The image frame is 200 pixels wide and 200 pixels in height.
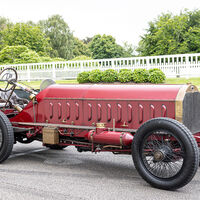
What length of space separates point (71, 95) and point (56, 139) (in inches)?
26.5

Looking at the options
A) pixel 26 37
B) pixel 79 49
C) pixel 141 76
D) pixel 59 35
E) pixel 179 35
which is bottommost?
pixel 141 76

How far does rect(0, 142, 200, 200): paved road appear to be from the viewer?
3499mm

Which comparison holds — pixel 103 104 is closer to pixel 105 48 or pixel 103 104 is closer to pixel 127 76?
pixel 127 76

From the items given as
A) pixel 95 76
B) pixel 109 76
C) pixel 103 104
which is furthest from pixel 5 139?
pixel 95 76

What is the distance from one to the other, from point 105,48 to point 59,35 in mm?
10893

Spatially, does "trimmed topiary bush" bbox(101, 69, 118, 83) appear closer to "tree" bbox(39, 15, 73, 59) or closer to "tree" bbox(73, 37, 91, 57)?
"tree" bbox(39, 15, 73, 59)

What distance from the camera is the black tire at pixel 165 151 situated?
3.38m

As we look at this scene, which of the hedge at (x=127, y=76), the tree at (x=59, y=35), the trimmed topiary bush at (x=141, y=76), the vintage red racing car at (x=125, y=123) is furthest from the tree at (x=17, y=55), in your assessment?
the vintage red racing car at (x=125, y=123)

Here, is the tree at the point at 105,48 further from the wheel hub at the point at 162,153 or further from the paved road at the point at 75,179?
the wheel hub at the point at 162,153

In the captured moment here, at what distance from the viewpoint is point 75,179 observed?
4074 millimetres

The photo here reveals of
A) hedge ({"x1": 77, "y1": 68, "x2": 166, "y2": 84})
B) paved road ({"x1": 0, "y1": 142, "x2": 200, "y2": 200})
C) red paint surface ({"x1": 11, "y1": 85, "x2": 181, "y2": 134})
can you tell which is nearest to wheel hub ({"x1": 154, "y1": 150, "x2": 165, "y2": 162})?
paved road ({"x1": 0, "y1": 142, "x2": 200, "y2": 200})

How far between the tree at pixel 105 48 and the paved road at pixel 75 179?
4662cm

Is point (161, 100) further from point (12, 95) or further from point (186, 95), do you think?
point (12, 95)

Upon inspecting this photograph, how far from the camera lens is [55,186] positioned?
12.5ft
